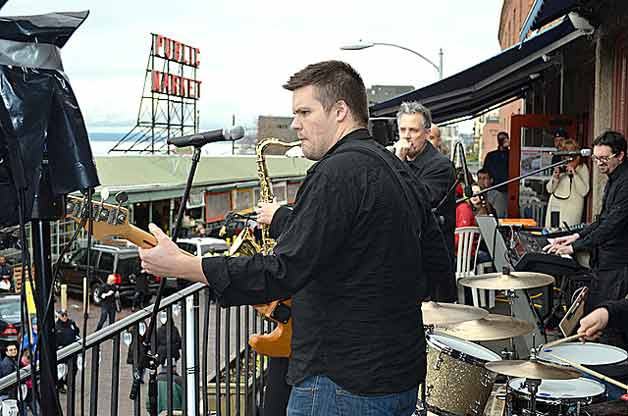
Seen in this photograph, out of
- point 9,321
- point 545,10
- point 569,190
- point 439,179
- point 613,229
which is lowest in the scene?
point 9,321

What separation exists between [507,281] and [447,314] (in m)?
0.76

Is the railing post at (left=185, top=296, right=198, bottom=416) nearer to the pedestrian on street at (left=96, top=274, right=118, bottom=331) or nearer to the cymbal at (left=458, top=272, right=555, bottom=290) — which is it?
the pedestrian on street at (left=96, top=274, right=118, bottom=331)

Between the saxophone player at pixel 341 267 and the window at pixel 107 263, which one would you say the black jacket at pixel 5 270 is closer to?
the window at pixel 107 263

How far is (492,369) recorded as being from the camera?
3791 mm

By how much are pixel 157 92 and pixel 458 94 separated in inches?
1276

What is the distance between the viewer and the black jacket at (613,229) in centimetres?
559

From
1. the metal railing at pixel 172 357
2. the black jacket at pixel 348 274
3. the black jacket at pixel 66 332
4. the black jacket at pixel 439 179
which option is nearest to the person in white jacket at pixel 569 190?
the black jacket at pixel 439 179

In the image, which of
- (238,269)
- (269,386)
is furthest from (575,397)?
(238,269)

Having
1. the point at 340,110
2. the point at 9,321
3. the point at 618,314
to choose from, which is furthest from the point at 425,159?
the point at 9,321

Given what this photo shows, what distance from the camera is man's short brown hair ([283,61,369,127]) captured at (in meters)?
2.52

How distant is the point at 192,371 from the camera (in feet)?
13.5

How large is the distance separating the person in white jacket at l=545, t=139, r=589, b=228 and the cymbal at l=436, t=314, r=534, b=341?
4304mm

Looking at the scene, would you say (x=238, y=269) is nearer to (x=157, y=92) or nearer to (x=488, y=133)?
(x=157, y=92)

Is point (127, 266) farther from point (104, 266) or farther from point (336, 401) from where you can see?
point (336, 401)
